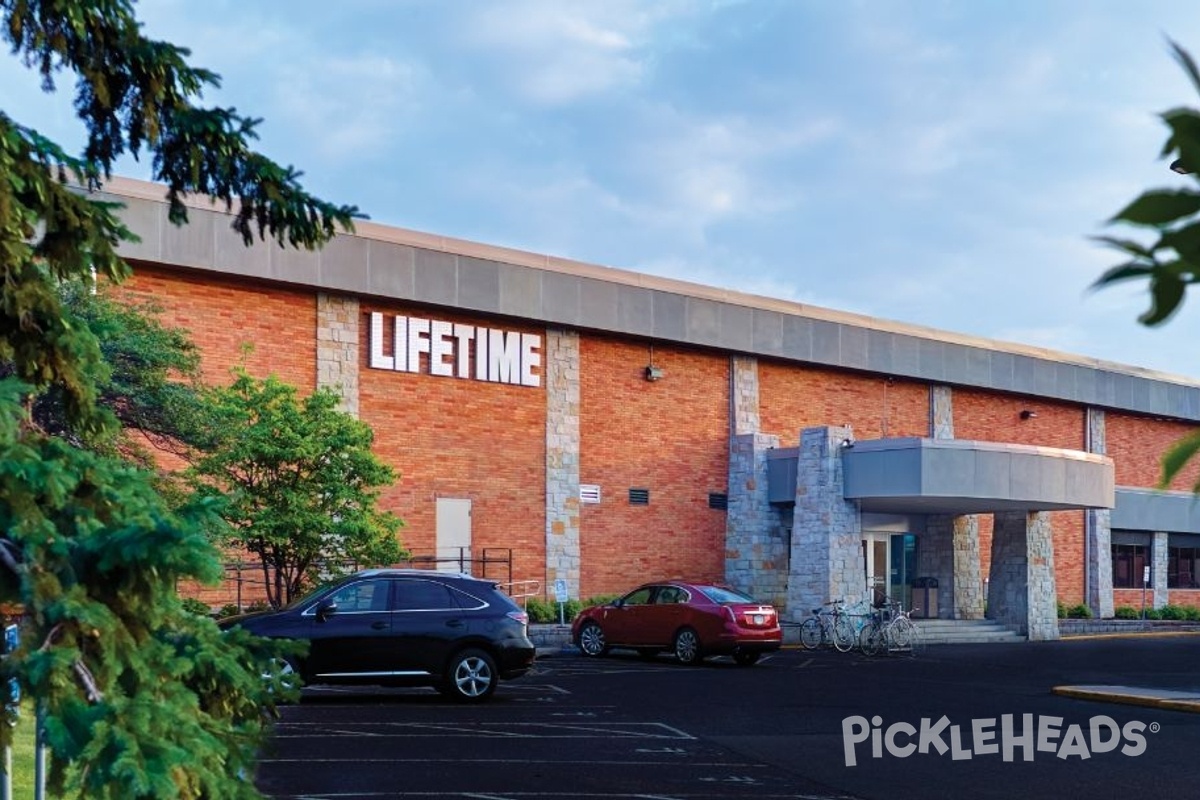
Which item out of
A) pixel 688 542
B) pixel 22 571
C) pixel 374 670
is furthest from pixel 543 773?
pixel 688 542

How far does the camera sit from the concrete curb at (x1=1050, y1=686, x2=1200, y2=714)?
18.9 m

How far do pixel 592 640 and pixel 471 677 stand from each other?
10560 mm

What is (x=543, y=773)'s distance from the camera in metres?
12.4

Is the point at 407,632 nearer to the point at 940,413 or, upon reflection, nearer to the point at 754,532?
the point at 754,532

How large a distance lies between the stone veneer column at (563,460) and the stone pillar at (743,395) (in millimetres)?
5262

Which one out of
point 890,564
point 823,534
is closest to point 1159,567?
point 890,564

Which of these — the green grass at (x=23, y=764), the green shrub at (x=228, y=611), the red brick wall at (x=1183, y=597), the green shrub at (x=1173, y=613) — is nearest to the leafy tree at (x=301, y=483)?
the green shrub at (x=228, y=611)

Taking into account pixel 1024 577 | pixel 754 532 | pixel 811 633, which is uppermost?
pixel 754 532

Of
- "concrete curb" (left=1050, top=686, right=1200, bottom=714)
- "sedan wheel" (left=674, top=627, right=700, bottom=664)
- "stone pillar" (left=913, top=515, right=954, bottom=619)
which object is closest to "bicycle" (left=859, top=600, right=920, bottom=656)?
"sedan wheel" (left=674, top=627, right=700, bottom=664)

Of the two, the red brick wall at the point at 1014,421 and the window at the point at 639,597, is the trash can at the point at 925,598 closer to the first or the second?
the red brick wall at the point at 1014,421

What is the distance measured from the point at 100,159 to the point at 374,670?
11.7m

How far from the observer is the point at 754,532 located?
3791cm

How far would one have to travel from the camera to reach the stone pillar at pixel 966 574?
3984cm

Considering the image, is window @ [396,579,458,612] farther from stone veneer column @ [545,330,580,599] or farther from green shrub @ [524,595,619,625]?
stone veneer column @ [545,330,580,599]
